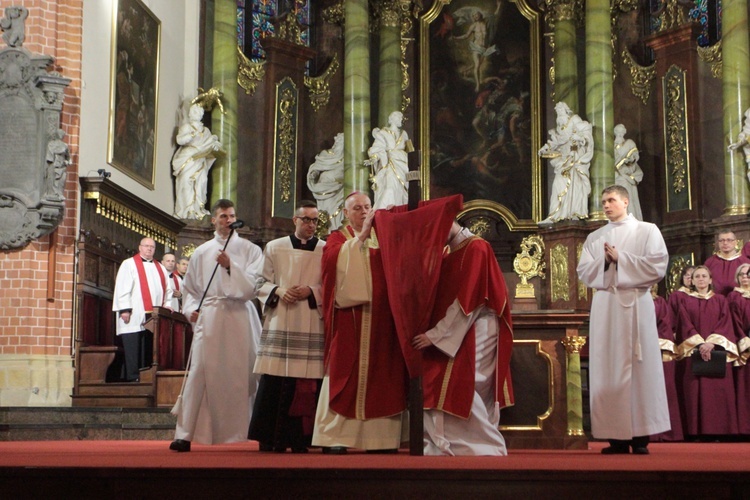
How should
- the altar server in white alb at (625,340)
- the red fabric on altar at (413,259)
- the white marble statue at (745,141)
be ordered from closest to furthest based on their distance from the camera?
the red fabric on altar at (413,259), the altar server in white alb at (625,340), the white marble statue at (745,141)

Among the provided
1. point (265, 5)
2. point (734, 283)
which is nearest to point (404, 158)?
point (265, 5)

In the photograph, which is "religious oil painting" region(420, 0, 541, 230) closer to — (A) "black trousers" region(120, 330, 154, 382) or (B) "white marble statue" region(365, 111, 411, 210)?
(B) "white marble statue" region(365, 111, 411, 210)

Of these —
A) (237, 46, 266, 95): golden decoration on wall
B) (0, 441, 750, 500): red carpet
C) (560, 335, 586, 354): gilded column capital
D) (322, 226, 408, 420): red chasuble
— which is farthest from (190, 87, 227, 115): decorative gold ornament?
(0, 441, 750, 500): red carpet

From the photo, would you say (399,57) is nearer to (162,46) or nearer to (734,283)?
(162,46)

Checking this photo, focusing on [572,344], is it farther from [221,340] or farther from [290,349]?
[221,340]

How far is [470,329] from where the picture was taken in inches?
263

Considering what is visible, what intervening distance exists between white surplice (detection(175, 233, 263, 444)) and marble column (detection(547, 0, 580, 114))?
1028 centimetres

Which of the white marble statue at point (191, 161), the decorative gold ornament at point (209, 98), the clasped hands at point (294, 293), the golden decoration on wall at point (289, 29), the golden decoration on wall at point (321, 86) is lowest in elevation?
the clasped hands at point (294, 293)

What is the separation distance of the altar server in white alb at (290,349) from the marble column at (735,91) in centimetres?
965

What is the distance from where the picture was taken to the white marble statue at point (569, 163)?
16.5 m

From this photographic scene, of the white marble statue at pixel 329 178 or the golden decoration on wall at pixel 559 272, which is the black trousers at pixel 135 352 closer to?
the white marble statue at pixel 329 178

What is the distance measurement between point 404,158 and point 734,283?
554 centimetres

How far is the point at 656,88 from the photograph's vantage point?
17.7 metres

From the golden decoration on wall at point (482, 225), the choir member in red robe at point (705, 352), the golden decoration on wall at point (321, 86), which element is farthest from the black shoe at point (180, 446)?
the golden decoration on wall at point (321, 86)
